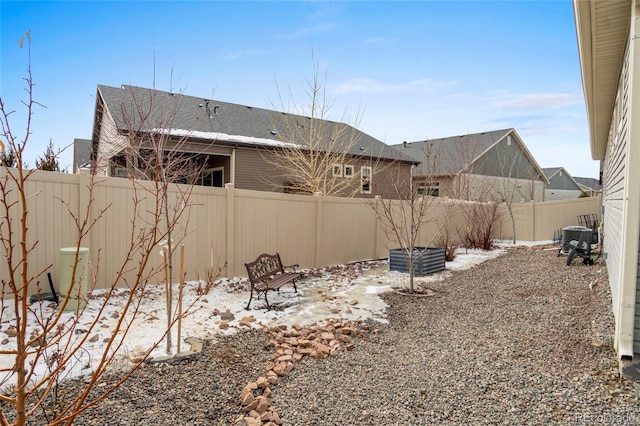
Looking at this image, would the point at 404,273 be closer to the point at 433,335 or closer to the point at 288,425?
the point at 433,335

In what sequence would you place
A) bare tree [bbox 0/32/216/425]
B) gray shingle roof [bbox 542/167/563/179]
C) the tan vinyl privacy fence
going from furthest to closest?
gray shingle roof [bbox 542/167/563/179] → the tan vinyl privacy fence → bare tree [bbox 0/32/216/425]

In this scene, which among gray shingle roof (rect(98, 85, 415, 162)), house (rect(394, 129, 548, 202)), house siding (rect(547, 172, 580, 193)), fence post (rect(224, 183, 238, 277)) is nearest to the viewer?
fence post (rect(224, 183, 238, 277))

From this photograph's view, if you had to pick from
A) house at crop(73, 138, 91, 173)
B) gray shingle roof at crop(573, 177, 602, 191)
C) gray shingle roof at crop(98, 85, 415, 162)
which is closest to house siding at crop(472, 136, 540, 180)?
gray shingle roof at crop(98, 85, 415, 162)

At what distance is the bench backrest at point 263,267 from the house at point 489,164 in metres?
13.5

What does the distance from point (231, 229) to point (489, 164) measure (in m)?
18.4

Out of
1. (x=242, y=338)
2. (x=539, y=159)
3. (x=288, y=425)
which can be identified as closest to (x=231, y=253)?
(x=242, y=338)

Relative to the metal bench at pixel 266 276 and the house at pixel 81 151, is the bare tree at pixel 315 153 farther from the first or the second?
the house at pixel 81 151

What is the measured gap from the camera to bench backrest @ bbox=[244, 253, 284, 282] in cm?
571

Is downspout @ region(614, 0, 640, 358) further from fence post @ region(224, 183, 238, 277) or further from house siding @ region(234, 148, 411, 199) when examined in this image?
house siding @ region(234, 148, 411, 199)

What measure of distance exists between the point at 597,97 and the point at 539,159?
2049cm

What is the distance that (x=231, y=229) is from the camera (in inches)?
283

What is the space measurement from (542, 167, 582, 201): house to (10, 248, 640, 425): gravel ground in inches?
1256

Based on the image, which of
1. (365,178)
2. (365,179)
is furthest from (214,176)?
(365,178)

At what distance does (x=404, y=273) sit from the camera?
8.59 m
